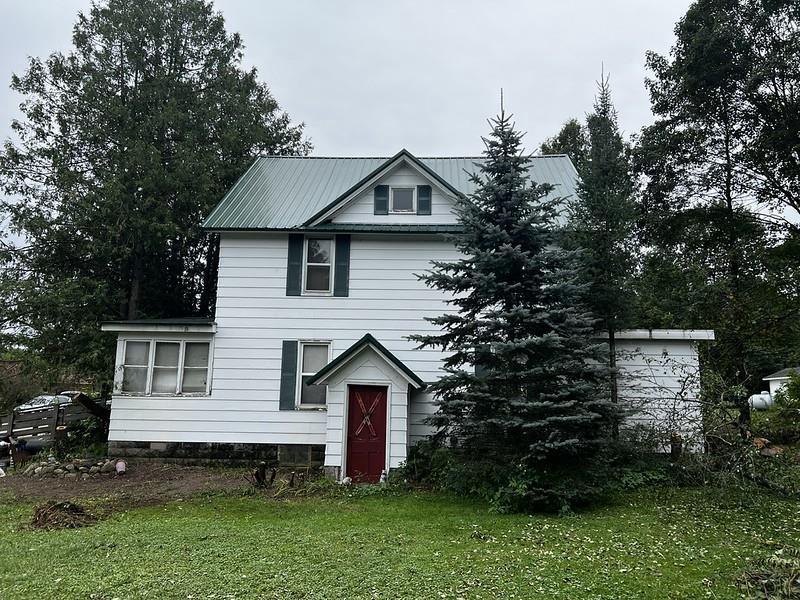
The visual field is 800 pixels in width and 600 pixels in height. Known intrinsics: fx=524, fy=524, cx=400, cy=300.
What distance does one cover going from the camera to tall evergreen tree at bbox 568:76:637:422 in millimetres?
11117

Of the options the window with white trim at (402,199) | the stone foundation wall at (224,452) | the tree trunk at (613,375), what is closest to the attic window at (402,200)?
the window with white trim at (402,199)

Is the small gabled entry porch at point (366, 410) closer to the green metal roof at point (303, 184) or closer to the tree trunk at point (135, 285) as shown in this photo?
the green metal roof at point (303, 184)

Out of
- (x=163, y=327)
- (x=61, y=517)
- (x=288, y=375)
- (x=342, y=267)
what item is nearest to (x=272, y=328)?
(x=288, y=375)

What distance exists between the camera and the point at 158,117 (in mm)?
18328

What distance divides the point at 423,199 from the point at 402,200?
0.56 m

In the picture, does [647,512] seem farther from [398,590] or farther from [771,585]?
[398,590]

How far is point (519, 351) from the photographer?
29.2 ft

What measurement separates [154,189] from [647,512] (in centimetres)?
1693

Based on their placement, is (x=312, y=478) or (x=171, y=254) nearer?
(x=312, y=478)

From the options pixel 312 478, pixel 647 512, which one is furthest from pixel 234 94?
pixel 647 512

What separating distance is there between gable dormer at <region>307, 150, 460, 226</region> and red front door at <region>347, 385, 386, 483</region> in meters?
4.54

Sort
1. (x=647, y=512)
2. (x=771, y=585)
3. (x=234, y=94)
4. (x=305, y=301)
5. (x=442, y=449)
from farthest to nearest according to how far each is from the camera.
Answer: (x=234, y=94)
(x=305, y=301)
(x=442, y=449)
(x=647, y=512)
(x=771, y=585)

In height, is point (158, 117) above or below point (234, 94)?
below

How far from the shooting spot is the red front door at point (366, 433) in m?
11.3
